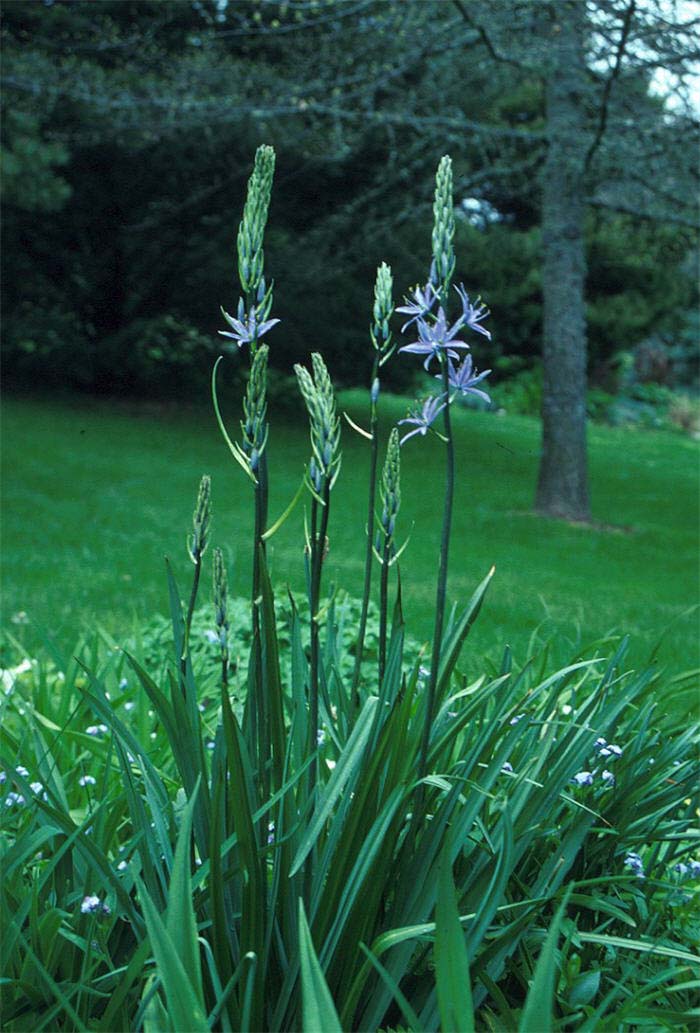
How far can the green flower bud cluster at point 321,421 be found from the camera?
150 cm

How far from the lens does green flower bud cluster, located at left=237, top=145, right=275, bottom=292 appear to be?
157 centimetres

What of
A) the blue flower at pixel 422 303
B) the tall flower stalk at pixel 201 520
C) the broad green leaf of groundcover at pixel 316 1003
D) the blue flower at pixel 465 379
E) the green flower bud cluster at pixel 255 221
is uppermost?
the green flower bud cluster at pixel 255 221

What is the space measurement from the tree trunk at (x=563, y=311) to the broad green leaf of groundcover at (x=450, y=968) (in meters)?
7.22

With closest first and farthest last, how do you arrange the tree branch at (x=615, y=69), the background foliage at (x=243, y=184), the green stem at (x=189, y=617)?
the green stem at (x=189, y=617) < the tree branch at (x=615, y=69) < the background foliage at (x=243, y=184)

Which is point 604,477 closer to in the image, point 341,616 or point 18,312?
point 18,312

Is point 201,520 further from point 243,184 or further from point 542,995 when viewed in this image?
point 243,184

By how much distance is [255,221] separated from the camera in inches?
61.8

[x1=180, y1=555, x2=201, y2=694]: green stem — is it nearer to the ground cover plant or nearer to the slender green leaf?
the ground cover plant

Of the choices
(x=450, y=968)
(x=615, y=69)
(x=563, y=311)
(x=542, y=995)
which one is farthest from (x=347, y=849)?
(x=563, y=311)

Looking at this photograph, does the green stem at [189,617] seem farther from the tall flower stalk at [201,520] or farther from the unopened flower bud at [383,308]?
the unopened flower bud at [383,308]

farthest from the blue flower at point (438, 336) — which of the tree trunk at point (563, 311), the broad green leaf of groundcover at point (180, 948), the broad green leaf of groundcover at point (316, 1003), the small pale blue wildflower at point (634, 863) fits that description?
the tree trunk at point (563, 311)

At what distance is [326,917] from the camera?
1.75 m

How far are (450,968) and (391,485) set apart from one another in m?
0.69

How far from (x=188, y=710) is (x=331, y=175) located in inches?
484
